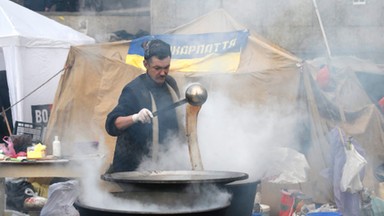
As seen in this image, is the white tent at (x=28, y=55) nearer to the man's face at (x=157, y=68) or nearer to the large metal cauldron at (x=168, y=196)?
the man's face at (x=157, y=68)

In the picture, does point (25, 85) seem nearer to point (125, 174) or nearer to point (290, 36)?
point (290, 36)

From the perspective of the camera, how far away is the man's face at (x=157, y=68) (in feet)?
11.4

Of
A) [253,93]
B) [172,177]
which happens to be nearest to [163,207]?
[172,177]

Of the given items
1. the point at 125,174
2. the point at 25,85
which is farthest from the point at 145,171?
the point at 25,85

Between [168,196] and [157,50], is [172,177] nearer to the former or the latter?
[168,196]

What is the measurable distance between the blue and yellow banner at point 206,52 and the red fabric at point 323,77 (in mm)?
801

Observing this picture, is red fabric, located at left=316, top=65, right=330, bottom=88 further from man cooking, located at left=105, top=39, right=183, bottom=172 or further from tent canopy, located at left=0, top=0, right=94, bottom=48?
tent canopy, located at left=0, top=0, right=94, bottom=48

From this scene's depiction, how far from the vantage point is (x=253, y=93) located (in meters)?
6.25

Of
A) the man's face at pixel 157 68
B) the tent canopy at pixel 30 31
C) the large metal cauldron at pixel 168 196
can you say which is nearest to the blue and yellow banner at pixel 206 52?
the tent canopy at pixel 30 31

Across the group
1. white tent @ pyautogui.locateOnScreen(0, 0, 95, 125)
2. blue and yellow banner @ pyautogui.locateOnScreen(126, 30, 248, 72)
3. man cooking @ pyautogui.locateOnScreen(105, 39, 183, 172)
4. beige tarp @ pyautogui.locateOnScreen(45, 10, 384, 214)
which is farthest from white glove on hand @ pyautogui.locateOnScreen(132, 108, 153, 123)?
white tent @ pyautogui.locateOnScreen(0, 0, 95, 125)

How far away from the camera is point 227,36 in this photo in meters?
6.66

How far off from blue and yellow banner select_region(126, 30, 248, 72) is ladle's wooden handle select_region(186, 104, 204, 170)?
298 cm

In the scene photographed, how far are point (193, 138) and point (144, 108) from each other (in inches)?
12.0

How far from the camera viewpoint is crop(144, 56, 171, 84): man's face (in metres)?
3.47
